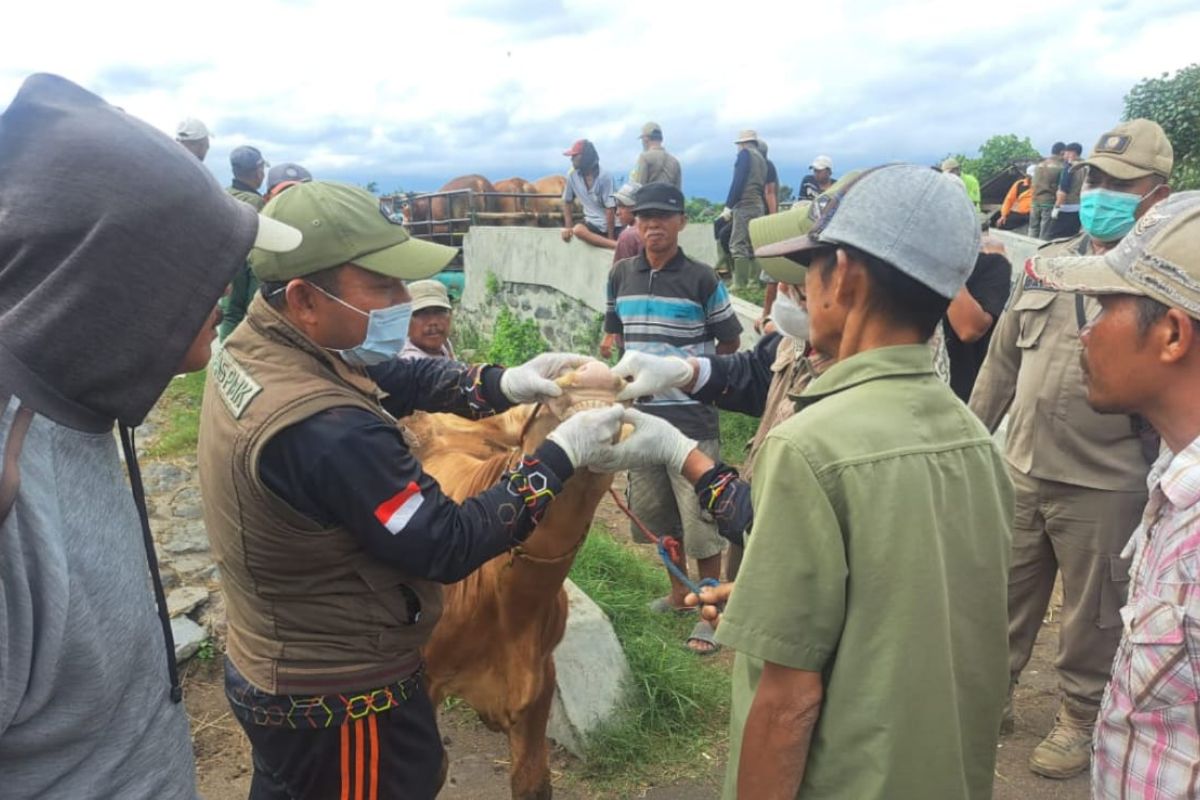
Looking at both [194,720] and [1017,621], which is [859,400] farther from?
[194,720]

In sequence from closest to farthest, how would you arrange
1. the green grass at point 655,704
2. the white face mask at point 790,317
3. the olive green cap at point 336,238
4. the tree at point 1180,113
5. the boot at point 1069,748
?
the olive green cap at point 336,238 < the white face mask at point 790,317 < the boot at point 1069,748 < the green grass at point 655,704 < the tree at point 1180,113

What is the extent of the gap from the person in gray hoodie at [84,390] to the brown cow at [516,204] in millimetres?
13594

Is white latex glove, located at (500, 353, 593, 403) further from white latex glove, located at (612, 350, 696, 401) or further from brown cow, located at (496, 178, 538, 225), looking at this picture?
brown cow, located at (496, 178, 538, 225)

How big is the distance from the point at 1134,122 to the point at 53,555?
418 cm

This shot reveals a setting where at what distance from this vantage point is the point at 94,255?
1295 mm

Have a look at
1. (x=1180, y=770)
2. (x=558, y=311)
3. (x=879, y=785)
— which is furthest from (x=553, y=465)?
(x=558, y=311)

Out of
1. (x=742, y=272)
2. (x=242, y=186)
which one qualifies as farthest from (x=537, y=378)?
(x=742, y=272)

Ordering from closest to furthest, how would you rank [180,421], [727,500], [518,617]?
[727,500] → [518,617] → [180,421]

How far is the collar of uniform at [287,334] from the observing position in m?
2.16

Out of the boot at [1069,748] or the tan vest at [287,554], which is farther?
the boot at [1069,748]

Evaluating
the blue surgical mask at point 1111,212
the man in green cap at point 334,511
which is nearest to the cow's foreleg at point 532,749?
the man in green cap at point 334,511

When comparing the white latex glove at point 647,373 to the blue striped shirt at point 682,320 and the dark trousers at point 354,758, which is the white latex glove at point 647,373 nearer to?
the dark trousers at point 354,758

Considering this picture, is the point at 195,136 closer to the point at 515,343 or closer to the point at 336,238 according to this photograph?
the point at 515,343

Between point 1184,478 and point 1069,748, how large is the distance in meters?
2.75
